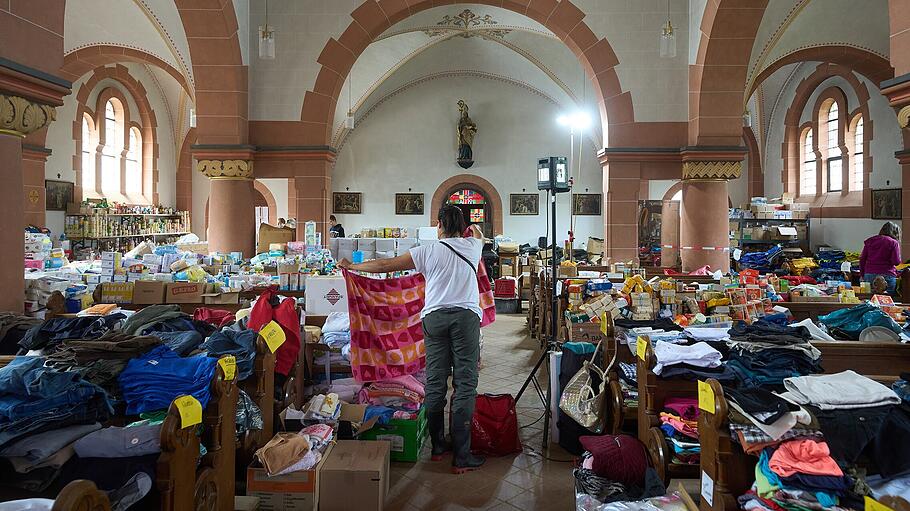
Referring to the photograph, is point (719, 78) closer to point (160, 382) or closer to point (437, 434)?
point (437, 434)

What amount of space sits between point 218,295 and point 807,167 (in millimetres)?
15934

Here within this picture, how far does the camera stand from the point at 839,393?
2.58 m

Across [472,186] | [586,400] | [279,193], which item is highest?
[472,186]

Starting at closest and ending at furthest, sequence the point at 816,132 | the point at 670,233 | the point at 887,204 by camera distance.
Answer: the point at 670,233, the point at 887,204, the point at 816,132

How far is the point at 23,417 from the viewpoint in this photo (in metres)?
2.43

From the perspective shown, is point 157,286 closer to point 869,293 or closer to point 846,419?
point 846,419

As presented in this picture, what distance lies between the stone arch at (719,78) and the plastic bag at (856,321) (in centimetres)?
520

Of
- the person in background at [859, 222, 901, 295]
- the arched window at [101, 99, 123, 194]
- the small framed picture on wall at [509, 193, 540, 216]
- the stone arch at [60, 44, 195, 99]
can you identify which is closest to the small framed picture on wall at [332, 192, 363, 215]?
the small framed picture on wall at [509, 193, 540, 216]

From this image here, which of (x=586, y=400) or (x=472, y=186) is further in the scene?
(x=472, y=186)

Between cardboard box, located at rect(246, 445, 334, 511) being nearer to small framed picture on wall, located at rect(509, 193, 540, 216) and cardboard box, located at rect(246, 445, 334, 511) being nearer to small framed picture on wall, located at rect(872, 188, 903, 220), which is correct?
small framed picture on wall, located at rect(872, 188, 903, 220)

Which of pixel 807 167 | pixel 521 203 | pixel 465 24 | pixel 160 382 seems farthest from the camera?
pixel 521 203

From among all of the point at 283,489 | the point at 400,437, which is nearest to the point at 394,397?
the point at 400,437

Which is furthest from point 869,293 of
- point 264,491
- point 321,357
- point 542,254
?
point 264,491

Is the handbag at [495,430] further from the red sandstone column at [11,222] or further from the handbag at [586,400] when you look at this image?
the red sandstone column at [11,222]
